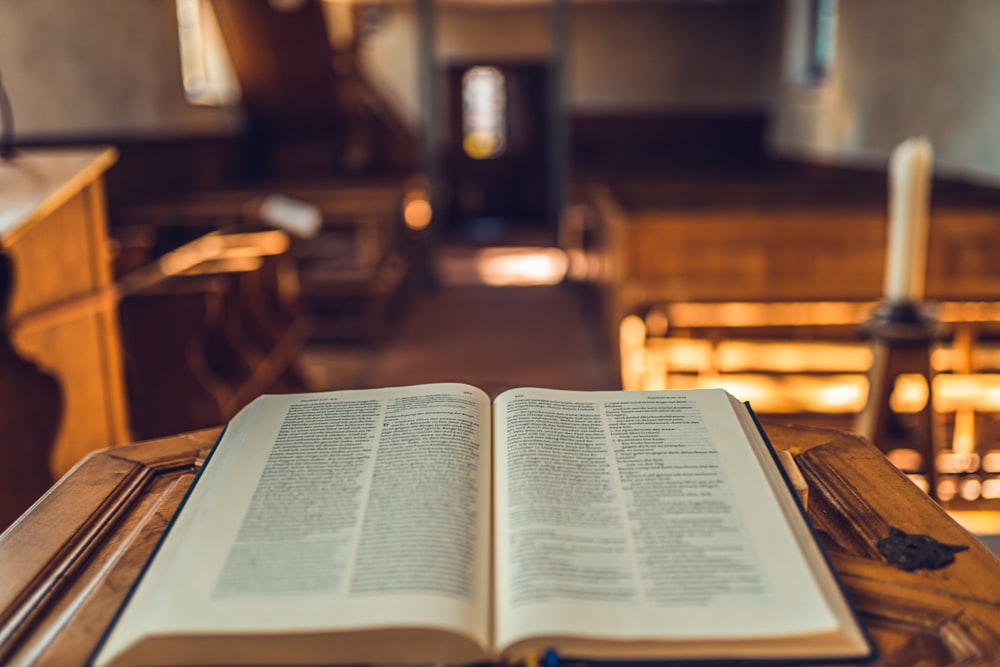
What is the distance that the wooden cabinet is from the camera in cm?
198

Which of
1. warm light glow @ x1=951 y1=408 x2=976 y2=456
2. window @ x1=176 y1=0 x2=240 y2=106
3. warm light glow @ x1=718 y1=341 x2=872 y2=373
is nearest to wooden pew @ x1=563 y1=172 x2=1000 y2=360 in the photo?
warm light glow @ x1=718 y1=341 x2=872 y2=373

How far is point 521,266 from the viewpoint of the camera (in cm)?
898

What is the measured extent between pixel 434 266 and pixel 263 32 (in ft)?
8.53

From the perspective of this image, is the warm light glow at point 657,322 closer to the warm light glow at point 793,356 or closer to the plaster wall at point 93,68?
the warm light glow at point 793,356

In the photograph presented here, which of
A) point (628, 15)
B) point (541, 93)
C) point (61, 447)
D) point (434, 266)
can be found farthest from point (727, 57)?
point (61, 447)

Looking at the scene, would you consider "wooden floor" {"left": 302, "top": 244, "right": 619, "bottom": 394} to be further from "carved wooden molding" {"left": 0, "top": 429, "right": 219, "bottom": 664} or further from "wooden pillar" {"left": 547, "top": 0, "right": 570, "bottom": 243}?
"carved wooden molding" {"left": 0, "top": 429, "right": 219, "bottom": 664}

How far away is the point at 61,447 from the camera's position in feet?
6.96

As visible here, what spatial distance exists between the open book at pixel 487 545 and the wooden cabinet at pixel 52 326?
4.24 feet

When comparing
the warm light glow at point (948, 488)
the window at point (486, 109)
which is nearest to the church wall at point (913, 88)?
the warm light glow at point (948, 488)

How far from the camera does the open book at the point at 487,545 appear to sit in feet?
2.14

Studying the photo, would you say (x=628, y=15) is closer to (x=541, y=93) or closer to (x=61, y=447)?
(x=541, y=93)

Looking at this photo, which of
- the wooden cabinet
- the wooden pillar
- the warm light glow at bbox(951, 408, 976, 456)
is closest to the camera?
the wooden cabinet

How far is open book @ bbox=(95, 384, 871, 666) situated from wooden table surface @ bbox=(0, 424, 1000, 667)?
56 millimetres

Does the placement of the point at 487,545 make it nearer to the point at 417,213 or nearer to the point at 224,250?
the point at 224,250
